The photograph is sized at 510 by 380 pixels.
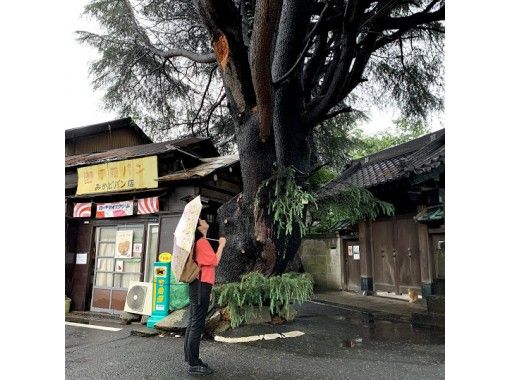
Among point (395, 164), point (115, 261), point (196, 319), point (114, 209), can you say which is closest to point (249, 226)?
point (196, 319)

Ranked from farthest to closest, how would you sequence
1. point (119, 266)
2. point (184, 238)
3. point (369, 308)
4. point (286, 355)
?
1. point (119, 266)
2. point (369, 308)
3. point (286, 355)
4. point (184, 238)

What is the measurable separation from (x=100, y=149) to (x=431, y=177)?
9.98 m

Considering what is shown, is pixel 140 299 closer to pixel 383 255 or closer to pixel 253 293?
pixel 253 293

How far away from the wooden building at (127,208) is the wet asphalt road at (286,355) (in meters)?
2.46

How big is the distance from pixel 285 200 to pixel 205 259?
62.8 inches

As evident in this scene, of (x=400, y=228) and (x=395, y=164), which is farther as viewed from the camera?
(x=395, y=164)

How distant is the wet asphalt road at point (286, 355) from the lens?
10.7ft

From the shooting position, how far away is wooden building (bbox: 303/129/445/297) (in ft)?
20.5

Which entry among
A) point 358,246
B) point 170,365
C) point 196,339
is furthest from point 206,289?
point 358,246

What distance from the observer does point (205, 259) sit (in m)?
3.39

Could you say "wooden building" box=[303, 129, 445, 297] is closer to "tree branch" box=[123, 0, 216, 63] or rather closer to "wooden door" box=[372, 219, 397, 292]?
"wooden door" box=[372, 219, 397, 292]

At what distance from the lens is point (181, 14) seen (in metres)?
A: 7.26

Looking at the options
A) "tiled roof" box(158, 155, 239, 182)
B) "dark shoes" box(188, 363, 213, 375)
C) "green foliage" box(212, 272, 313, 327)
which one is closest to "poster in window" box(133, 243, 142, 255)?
"tiled roof" box(158, 155, 239, 182)

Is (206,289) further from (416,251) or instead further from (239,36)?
(416,251)
